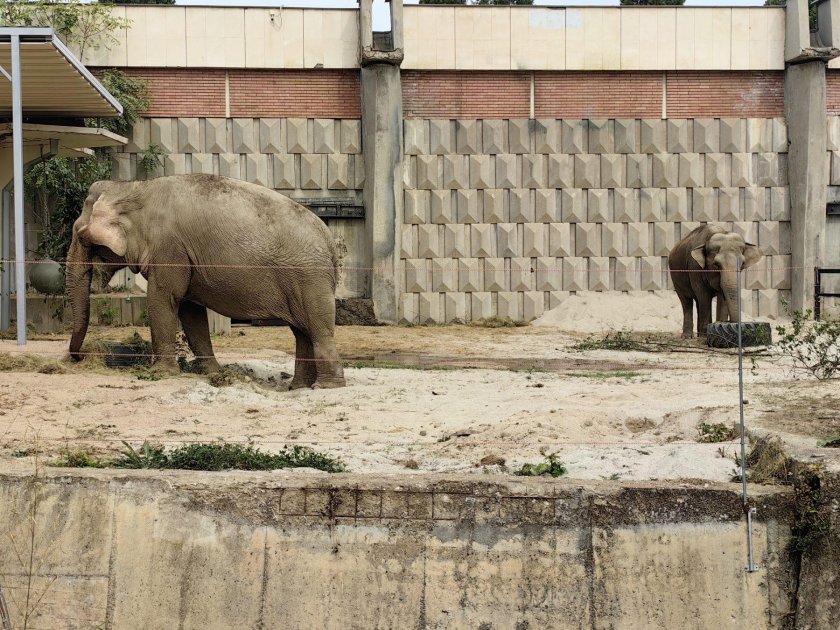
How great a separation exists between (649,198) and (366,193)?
5.50m

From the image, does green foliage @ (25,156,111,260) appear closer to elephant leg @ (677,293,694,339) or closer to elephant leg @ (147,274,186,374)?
elephant leg @ (147,274,186,374)

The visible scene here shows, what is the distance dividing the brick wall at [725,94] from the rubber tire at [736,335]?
702cm

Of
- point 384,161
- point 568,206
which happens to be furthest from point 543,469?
point 568,206

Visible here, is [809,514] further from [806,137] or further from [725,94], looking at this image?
[725,94]

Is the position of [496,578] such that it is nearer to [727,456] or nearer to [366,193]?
[727,456]

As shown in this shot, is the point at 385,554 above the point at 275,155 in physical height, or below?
below

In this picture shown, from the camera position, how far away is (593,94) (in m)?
21.8

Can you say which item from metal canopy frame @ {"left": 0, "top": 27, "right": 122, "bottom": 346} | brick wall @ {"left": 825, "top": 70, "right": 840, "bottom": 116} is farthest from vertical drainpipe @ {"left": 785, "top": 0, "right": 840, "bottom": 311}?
metal canopy frame @ {"left": 0, "top": 27, "right": 122, "bottom": 346}

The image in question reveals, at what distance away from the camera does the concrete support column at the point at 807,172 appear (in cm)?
2152

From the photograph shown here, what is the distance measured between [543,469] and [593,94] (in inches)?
609

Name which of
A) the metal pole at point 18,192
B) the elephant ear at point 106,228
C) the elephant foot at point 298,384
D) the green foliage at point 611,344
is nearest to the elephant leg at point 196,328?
the elephant foot at point 298,384

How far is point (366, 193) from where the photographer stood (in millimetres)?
21391

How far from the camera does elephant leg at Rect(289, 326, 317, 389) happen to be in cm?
1241

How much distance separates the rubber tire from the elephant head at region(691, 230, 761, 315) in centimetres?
100
